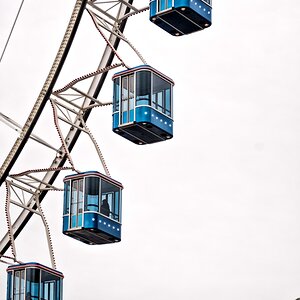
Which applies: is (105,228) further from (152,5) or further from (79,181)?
(152,5)

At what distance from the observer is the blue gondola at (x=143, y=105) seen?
191 feet

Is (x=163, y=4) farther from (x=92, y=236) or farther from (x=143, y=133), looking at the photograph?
(x=92, y=236)

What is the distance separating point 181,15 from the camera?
57219 mm

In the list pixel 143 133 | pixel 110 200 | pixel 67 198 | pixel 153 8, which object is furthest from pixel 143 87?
pixel 67 198

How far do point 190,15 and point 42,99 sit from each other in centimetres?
620

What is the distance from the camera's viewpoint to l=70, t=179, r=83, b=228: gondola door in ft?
195

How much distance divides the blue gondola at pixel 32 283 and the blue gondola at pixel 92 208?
200 centimetres

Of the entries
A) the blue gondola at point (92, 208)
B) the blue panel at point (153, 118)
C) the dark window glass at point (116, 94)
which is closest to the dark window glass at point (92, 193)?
the blue gondola at point (92, 208)

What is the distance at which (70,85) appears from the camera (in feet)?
201

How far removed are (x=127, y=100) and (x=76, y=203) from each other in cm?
363

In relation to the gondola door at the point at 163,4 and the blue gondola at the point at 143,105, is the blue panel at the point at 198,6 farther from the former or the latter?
the blue gondola at the point at 143,105

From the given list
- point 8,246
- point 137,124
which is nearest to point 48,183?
point 8,246

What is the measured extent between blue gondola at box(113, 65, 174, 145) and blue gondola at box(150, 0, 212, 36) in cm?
192

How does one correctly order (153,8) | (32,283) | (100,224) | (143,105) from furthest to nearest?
(32,283), (100,224), (143,105), (153,8)
